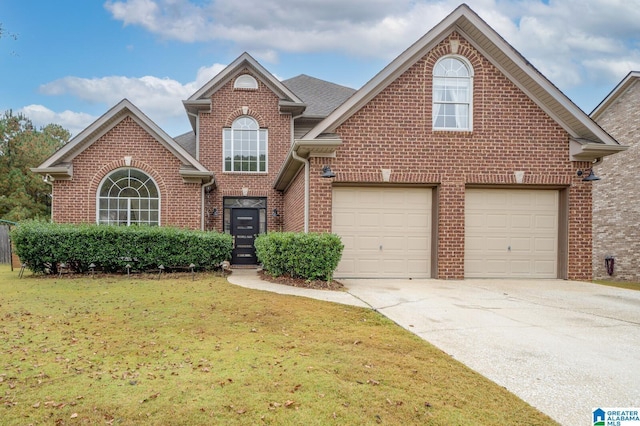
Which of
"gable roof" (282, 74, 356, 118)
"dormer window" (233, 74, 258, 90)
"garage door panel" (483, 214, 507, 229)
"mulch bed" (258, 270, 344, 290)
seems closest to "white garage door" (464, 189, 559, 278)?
"garage door panel" (483, 214, 507, 229)

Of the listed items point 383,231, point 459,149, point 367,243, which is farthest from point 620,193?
point 367,243

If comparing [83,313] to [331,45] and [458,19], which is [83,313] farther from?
[331,45]

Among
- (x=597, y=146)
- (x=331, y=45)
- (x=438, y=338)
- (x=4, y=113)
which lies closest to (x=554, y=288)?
(x=597, y=146)

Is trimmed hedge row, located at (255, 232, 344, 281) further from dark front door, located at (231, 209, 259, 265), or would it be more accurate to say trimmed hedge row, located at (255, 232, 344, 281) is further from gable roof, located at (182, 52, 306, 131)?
gable roof, located at (182, 52, 306, 131)

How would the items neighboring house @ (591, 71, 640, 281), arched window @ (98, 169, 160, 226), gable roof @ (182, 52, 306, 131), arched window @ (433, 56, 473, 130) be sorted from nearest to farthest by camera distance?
arched window @ (433, 56, 473, 130)
arched window @ (98, 169, 160, 226)
neighboring house @ (591, 71, 640, 281)
gable roof @ (182, 52, 306, 131)

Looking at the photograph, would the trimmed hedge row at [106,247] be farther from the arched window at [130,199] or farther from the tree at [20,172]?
the tree at [20,172]

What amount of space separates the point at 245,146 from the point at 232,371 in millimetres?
13048

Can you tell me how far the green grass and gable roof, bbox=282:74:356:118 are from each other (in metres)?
11.6

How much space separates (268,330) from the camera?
544 cm

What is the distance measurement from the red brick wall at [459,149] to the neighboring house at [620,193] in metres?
6.52

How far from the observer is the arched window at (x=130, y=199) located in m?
13.5

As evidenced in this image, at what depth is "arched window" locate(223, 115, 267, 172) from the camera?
52.5 feet

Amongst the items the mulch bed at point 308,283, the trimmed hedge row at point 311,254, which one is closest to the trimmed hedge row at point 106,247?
the mulch bed at point 308,283

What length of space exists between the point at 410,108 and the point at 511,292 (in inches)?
194
